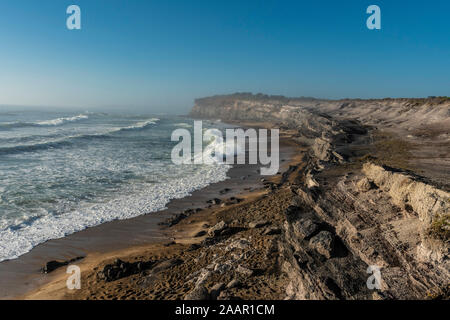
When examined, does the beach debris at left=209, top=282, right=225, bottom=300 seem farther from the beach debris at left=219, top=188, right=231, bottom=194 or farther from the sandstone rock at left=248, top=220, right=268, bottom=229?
the beach debris at left=219, top=188, right=231, bottom=194

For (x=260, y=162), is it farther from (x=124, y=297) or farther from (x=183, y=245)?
(x=124, y=297)

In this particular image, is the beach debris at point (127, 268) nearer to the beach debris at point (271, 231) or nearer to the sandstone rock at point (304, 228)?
the beach debris at point (271, 231)

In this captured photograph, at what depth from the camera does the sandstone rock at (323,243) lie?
7609 mm

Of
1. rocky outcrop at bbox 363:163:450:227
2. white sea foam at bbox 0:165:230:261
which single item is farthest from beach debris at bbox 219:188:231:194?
rocky outcrop at bbox 363:163:450:227

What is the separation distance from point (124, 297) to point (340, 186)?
8956 mm

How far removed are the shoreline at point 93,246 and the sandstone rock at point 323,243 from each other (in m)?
6.32

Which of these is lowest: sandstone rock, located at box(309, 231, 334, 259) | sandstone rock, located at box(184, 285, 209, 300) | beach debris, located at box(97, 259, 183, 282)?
beach debris, located at box(97, 259, 183, 282)

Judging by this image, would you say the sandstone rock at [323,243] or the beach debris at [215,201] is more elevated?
the sandstone rock at [323,243]

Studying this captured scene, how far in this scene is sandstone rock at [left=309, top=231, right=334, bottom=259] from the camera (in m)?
7.61

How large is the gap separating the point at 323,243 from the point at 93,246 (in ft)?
33.1

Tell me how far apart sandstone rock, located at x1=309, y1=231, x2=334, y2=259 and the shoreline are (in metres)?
6.32

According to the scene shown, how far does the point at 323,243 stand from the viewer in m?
7.78

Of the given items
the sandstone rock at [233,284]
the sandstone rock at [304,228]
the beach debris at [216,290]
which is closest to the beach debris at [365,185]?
the sandstone rock at [304,228]
